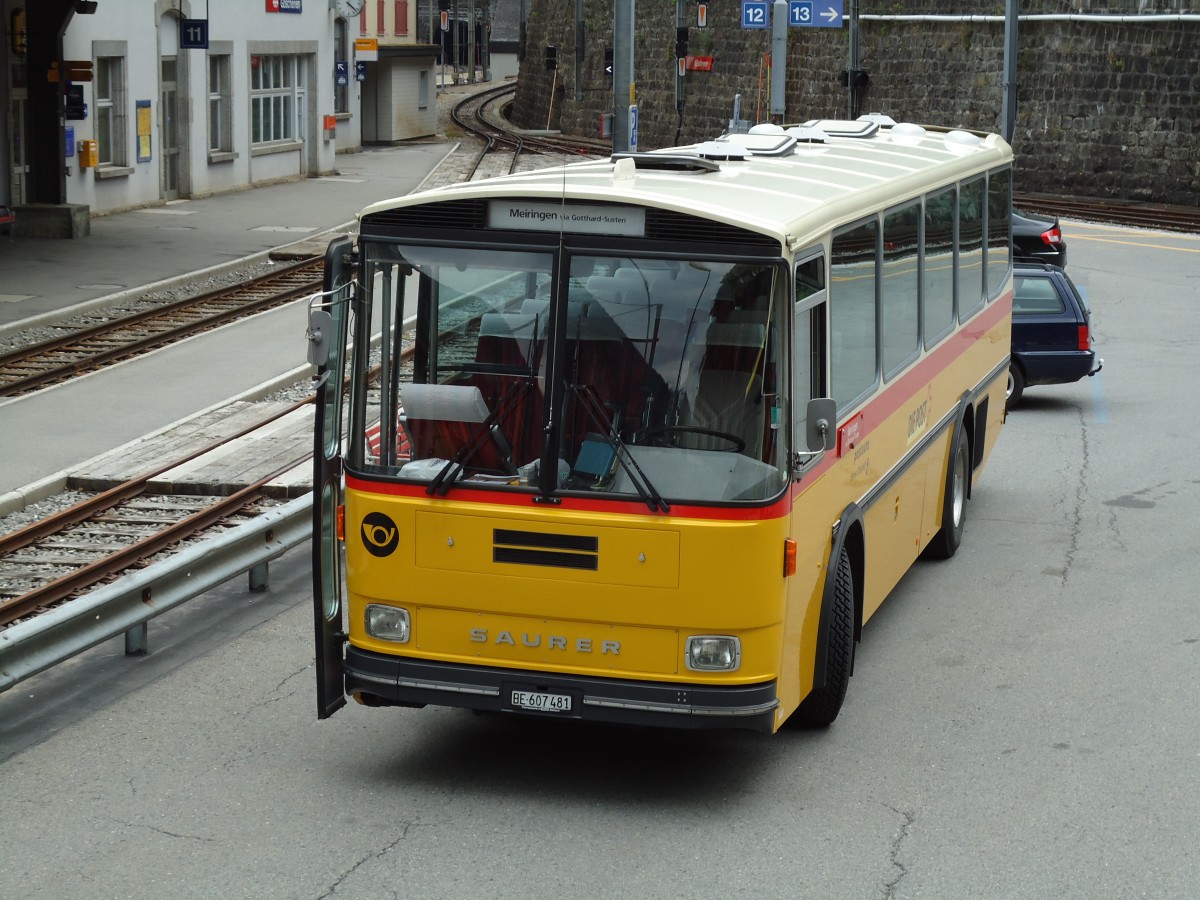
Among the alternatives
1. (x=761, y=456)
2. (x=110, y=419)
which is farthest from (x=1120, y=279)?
(x=761, y=456)

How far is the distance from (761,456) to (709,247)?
813mm

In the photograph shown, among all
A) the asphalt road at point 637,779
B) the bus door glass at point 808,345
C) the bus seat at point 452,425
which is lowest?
the asphalt road at point 637,779

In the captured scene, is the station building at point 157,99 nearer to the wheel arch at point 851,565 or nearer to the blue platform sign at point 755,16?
the blue platform sign at point 755,16

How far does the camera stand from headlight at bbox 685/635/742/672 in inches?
259

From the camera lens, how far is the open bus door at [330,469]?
671 centimetres

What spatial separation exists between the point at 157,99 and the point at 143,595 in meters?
27.8

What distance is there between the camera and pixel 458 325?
695 centimetres

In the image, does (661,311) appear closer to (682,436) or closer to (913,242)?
(682,436)

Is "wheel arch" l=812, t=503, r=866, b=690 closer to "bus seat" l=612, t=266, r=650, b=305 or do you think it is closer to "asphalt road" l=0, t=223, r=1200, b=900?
"asphalt road" l=0, t=223, r=1200, b=900

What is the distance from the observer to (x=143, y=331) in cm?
2019

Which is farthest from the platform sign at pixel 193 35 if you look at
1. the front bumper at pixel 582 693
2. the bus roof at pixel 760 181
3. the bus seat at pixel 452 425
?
the front bumper at pixel 582 693

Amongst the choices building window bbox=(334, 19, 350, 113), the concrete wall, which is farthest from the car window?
building window bbox=(334, 19, 350, 113)

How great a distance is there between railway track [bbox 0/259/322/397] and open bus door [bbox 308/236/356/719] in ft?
33.9

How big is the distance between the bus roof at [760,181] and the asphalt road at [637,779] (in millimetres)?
2276
